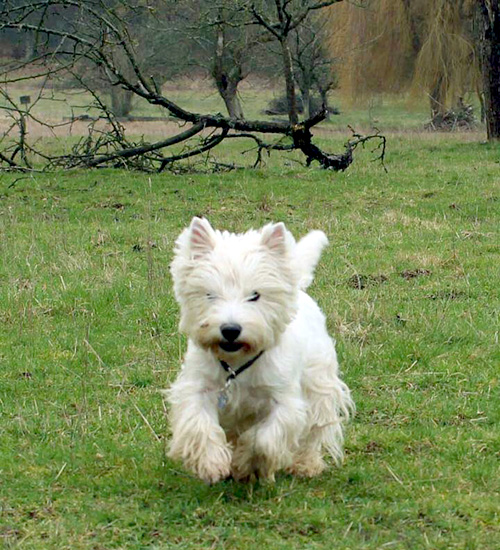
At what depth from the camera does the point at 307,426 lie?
516 centimetres

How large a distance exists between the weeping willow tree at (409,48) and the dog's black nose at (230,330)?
82.6ft

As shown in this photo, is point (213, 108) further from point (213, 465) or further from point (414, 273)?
point (213, 465)

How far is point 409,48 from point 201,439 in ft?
90.4

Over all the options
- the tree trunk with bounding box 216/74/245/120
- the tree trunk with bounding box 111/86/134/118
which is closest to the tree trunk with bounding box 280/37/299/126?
the tree trunk with bounding box 216/74/245/120

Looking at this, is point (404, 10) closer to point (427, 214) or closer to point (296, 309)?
point (427, 214)

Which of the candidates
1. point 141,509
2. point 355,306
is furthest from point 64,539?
point 355,306

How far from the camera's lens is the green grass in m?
4.46

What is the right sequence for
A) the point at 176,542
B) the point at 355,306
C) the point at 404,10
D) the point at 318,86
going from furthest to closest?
the point at 318,86, the point at 404,10, the point at 355,306, the point at 176,542

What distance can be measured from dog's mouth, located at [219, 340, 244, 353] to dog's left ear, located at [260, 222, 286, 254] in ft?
1.62

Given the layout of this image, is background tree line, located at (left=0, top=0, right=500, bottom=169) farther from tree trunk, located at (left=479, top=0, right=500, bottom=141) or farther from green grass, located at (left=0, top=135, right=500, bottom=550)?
green grass, located at (left=0, top=135, right=500, bottom=550)

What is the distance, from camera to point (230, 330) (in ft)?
14.2

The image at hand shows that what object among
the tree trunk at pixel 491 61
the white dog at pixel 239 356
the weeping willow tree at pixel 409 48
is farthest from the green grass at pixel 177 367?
the weeping willow tree at pixel 409 48

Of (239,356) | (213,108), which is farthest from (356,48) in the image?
(239,356)

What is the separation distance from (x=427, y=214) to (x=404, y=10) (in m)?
18.4
